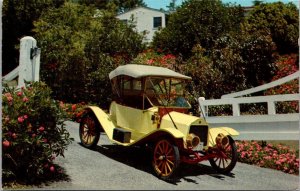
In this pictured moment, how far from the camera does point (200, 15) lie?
679 inches

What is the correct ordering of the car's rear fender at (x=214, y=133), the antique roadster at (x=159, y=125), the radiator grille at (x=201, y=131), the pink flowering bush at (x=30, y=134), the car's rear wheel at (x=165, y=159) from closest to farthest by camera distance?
the pink flowering bush at (x=30, y=134), the car's rear wheel at (x=165, y=159), the antique roadster at (x=159, y=125), the radiator grille at (x=201, y=131), the car's rear fender at (x=214, y=133)

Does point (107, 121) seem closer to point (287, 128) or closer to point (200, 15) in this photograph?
point (287, 128)

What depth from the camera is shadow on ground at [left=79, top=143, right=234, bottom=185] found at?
268 inches

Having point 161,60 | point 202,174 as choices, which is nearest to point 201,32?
point 161,60

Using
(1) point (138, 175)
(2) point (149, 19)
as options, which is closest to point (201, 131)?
(1) point (138, 175)

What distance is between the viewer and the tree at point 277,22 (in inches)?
516

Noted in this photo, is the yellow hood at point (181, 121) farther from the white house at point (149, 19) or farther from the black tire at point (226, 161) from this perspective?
the white house at point (149, 19)

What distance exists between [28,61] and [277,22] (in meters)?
10.00

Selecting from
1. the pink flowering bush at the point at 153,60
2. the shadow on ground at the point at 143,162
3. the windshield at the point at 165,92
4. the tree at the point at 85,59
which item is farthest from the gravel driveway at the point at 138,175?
the pink flowering bush at the point at 153,60

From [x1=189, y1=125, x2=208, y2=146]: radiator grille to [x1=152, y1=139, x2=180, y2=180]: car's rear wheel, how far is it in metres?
0.54

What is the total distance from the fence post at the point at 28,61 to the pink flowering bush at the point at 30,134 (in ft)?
3.05

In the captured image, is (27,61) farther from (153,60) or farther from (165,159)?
(153,60)

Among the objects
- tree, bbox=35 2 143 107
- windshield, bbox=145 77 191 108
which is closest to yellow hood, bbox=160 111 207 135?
windshield, bbox=145 77 191 108

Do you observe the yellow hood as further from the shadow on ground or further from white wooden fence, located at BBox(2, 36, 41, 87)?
white wooden fence, located at BBox(2, 36, 41, 87)
